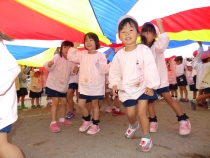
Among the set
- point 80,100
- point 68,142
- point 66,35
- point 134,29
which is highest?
point 66,35

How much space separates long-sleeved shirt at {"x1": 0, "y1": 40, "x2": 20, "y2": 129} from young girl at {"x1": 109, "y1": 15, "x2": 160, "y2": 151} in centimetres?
103

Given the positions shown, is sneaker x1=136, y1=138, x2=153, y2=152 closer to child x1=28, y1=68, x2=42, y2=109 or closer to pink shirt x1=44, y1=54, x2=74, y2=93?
pink shirt x1=44, y1=54, x2=74, y2=93

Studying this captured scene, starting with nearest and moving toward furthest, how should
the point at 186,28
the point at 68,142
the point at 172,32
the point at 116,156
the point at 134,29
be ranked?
the point at 116,156
the point at 134,29
the point at 68,142
the point at 186,28
the point at 172,32

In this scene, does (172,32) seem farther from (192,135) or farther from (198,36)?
(192,135)

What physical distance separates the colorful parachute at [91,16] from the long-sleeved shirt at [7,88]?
155 cm

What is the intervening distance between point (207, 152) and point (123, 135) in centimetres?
89

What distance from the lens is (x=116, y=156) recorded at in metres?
1.91

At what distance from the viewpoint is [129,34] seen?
215 centimetres

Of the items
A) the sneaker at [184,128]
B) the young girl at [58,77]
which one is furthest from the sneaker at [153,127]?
the young girl at [58,77]

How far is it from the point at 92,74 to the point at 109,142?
2.78 feet

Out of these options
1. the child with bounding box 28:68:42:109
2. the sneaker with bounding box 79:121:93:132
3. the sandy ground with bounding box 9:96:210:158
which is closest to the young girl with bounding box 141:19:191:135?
the sandy ground with bounding box 9:96:210:158

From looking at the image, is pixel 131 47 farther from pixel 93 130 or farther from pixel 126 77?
pixel 93 130

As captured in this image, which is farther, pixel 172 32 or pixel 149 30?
pixel 172 32

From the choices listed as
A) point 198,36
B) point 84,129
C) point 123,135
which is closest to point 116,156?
point 123,135
